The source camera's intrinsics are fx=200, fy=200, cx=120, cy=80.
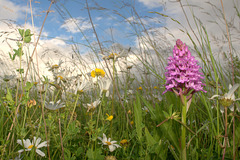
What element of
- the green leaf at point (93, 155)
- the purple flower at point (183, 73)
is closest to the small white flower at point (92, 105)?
the green leaf at point (93, 155)

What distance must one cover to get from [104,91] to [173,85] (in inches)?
18.5

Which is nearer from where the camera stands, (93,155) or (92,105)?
(93,155)

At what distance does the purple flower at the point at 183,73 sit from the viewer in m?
0.94

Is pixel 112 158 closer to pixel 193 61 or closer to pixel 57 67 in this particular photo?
pixel 193 61

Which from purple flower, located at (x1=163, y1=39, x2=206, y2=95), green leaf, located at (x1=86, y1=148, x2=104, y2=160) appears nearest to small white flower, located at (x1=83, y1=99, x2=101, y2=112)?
green leaf, located at (x1=86, y1=148, x2=104, y2=160)

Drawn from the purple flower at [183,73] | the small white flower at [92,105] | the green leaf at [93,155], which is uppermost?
the purple flower at [183,73]

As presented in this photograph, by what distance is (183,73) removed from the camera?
943 millimetres

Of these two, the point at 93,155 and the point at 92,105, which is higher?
the point at 92,105

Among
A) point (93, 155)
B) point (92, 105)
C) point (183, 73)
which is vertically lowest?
point (93, 155)

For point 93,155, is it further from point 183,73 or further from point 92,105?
point 183,73

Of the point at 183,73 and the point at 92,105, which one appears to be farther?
the point at 92,105

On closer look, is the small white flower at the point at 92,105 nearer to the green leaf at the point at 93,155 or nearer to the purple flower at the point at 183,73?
the green leaf at the point at 93,155

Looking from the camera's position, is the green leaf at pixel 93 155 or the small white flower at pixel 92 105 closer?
the green leaf at pixel 93 155

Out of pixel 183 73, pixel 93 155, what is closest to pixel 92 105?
pixel 93 155
